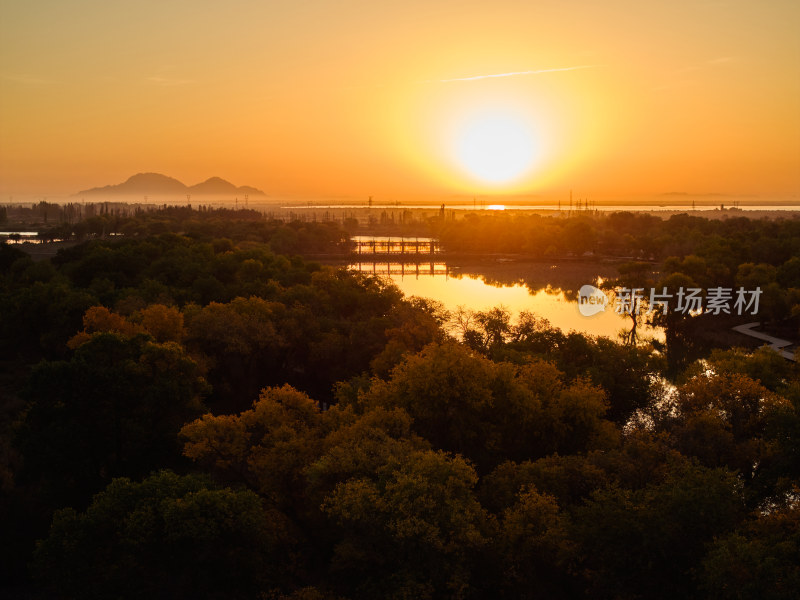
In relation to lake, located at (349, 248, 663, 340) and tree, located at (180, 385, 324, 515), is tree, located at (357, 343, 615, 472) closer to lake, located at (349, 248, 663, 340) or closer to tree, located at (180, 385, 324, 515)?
tree, located at (180, 385, 324, 515)

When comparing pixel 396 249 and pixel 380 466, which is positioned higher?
pixel 396 249

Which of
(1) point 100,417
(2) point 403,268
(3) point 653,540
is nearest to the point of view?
(3) point 653,540

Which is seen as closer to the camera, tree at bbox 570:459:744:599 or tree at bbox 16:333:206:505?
tree at bbox 570:459:744:599

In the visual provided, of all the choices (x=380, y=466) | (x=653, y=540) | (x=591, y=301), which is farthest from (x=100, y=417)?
(x=591, y=301)

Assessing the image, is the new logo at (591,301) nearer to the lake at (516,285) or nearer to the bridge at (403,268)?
the lake at (516,285)

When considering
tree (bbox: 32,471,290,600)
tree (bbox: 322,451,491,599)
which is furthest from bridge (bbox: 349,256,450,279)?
tree (bbox: 32,471,290,600)

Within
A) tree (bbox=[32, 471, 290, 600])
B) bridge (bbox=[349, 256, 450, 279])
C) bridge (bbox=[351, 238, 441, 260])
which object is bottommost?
tree (bbox=[32, 471, 290, 600])

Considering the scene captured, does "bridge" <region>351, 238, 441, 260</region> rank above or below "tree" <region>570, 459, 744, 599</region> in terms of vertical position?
above

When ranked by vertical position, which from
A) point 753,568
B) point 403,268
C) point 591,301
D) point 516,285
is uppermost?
point 403,268

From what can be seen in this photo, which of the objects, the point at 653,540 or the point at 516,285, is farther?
the point at 516,285

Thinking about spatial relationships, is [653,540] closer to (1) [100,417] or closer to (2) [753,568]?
(2) [753,568]
